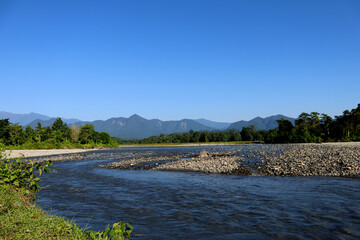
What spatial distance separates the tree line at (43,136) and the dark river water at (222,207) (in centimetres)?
6329

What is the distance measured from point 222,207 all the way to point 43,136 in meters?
91.8

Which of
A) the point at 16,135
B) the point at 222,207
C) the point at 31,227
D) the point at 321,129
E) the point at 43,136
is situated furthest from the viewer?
the point at 43,136

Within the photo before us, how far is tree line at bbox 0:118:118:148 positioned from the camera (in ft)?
246

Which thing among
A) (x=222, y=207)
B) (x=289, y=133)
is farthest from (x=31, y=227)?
(x=289, y=133)

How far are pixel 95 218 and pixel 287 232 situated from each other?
23.3 feet

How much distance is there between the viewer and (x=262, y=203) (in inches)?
413

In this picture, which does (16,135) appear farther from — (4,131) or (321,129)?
(321,129)

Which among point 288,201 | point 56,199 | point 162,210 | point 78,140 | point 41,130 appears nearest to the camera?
point 162,210

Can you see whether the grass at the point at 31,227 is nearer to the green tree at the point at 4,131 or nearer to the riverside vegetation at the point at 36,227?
the riverside vegetation at the point at 36,227

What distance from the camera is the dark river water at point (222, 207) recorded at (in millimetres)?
7520

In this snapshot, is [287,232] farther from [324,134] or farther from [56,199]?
[324,134]

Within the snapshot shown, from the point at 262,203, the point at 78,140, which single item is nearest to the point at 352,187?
the point at 262,203

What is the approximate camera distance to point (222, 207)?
10164 millimetres

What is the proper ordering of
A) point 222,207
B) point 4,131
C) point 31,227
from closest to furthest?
point 31,227, point 222,207, point 4,131
